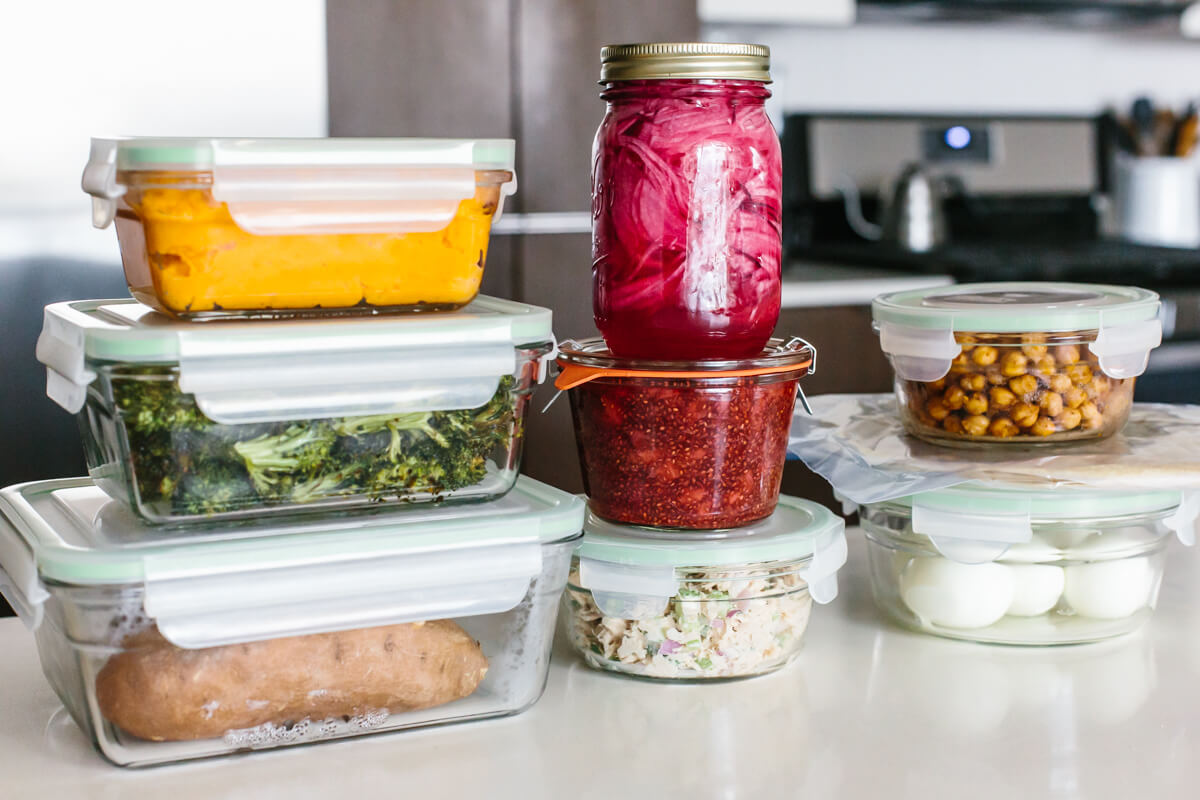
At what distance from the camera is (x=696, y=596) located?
0.87 meters

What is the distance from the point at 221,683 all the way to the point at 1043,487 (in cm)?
60

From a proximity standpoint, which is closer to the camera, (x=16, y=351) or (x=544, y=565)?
(x=544, y=565)

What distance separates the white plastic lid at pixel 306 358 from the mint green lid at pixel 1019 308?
1.28 feet

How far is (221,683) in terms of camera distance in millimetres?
738

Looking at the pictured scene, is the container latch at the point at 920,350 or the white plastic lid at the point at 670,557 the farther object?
the container latch at the point at 920,350

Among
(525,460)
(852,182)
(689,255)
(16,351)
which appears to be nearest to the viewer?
(689,255)

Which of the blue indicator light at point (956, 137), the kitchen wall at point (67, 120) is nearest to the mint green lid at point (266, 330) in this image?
the kitchen wall at point (67, 120)

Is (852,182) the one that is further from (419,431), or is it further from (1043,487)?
(419,431)

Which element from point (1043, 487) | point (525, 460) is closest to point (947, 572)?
point (1043, 487)

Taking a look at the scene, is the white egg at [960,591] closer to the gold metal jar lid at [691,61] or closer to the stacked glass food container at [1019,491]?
the stacked glass food container at [1019,491]

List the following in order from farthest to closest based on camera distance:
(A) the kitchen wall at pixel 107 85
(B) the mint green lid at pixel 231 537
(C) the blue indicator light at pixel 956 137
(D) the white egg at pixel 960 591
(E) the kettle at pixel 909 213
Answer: (C) the blue indicator light at pixel 956 137, (E) the kettle at pixel 909 213, (A) the kitchen wall at pixel 107 85, (D) the white egg at pixel 960 591, (B) the mint green lid at pixel 231 537

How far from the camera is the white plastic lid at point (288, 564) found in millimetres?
716

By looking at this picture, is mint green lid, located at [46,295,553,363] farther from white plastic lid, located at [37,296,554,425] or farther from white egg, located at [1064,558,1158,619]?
white egg, located at [1064,558,1158,619]

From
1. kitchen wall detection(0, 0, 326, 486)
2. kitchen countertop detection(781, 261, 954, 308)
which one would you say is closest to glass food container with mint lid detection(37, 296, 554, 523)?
kitchen wall detection(0, 0, 326, 486)
